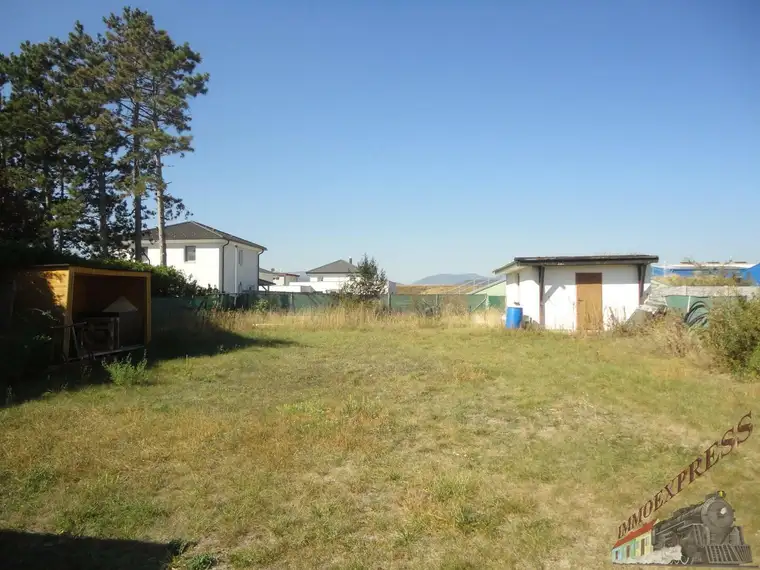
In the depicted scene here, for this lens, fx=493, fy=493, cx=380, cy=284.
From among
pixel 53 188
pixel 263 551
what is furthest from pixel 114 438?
pixel 53 188

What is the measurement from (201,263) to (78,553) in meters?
28.7

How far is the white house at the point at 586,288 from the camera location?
56.5ft

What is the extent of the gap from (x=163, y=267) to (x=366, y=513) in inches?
803

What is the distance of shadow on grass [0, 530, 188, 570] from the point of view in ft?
9.80

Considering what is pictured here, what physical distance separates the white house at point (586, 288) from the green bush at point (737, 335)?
7.79m

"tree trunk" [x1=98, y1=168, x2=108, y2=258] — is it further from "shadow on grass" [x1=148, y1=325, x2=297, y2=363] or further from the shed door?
the shed door

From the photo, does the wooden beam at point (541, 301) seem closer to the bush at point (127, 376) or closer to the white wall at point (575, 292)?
the white wall at point (575, 292)

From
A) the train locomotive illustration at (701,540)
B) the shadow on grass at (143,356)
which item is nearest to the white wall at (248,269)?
the shadow on grass at (143,356)

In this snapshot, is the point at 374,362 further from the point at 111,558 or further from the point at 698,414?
the point at 111,558

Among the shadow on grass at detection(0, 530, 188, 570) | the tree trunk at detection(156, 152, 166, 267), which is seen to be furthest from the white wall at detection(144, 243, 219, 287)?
the shadow on grass at detection(0, 530, 188, 570)

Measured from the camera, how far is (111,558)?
3062mm

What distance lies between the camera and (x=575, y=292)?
17.8m

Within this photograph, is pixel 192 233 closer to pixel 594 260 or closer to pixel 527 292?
pixel 527 292

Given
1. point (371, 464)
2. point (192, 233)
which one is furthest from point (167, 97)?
point (371, 464)
